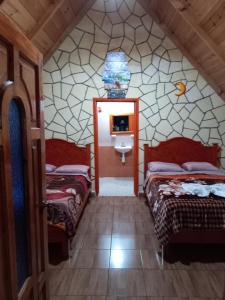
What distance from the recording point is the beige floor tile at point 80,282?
7.79ft

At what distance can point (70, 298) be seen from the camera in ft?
7.49

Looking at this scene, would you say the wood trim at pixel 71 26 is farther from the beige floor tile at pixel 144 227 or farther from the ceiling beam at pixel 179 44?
the beige floor tile at pixel 144 227

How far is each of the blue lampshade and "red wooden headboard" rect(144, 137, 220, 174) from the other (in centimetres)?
131

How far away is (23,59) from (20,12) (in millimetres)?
1948

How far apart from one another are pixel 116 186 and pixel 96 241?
8.83 feet

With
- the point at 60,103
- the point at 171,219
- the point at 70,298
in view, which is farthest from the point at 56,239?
the point at 60,103

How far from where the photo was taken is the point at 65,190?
3.50 metres

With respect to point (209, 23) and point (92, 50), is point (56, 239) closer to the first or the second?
point (209, 23)

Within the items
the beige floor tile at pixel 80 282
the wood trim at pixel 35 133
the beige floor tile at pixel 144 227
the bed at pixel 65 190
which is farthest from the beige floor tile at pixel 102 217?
the wood trim at pixel 35 133

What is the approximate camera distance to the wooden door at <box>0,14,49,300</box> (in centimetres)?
110

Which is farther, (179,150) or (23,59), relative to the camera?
(179,150)

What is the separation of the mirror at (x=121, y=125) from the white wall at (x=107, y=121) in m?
0.10

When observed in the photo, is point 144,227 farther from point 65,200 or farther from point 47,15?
point 47,15

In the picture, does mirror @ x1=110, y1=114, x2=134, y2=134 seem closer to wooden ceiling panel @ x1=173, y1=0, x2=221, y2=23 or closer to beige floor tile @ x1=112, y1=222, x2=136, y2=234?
beige floor tile @ x1=112, y1=222, x2=136, y2=234
